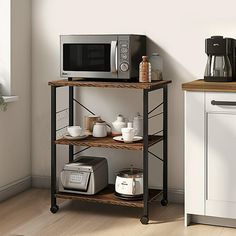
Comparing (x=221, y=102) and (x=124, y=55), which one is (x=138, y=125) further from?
(x=221, y=102)

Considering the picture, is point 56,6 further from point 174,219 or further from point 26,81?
point 174,219

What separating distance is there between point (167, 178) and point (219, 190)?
66cm

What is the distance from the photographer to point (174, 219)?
12.2 feet

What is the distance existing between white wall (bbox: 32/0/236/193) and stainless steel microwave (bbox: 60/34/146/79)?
192mm

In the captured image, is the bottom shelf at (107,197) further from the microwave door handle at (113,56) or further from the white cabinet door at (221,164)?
the microwave door handle at (113,56)

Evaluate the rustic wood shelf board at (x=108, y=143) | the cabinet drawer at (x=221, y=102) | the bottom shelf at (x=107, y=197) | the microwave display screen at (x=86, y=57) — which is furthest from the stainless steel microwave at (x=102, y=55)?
the bottom shelf at (x=107, y=197)

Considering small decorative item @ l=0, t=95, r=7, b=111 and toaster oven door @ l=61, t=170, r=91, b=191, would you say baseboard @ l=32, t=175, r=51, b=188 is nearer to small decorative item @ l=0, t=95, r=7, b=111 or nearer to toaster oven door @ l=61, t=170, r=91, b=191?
toaster oven door @ l=61, t=170, r=91, b=191

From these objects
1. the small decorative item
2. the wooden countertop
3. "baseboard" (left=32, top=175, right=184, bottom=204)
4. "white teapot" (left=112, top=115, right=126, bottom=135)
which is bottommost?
"baseboard" (left=32, top=175, right=184, bottom=204)

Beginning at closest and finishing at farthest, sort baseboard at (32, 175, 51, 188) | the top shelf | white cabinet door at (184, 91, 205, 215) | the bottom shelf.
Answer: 1. white cabinet door at (184, 91, 205, 215)
2. the top shelf
3. the bottom shelf
4. baseboard at (32, 175, 51, 188)

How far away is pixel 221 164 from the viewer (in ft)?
11.2

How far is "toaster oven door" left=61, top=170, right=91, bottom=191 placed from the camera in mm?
3830

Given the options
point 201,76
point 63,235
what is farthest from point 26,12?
point 63,235

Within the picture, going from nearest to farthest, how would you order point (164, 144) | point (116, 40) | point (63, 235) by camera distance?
1. point (63, 235)
2. point (116, 40)
3. point (164, 144)

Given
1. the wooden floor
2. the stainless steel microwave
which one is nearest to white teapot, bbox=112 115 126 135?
the stainless steel microwave
